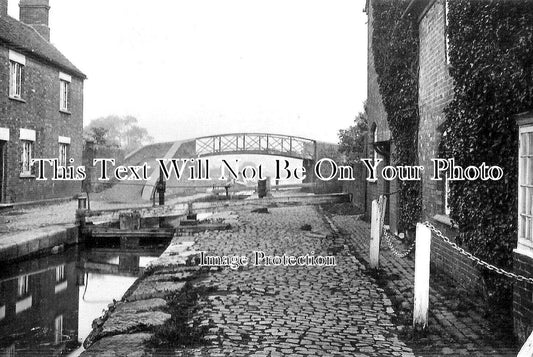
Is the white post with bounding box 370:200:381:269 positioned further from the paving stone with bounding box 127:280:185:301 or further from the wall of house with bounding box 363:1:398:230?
the wall of house with bounding box 363:1:398:230

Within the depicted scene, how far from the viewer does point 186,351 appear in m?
3.92

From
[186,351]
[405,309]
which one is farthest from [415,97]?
[186,351]

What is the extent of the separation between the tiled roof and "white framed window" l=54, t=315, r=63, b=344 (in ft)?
38.7

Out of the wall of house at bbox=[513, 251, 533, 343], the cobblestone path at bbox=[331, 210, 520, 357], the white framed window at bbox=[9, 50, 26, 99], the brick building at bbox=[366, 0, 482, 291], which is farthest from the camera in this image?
the white framed window at bbox=[9, 50, 26, 99]

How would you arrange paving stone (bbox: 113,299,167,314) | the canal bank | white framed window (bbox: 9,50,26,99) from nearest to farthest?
paving stone (bbox: 113,299,167,314) → the canal bank → white framed window (bbox: 9,50,26,99)

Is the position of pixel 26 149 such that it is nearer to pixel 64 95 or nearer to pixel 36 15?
pixel 64 95

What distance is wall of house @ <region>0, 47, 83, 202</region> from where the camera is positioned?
1569 centimetres

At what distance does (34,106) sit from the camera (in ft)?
57.0


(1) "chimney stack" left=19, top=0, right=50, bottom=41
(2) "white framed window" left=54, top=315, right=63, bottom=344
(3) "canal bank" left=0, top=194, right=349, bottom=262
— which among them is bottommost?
(2) "white framed window" left=54, top=315, right=63, bottom=344

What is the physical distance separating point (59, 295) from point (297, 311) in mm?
4369

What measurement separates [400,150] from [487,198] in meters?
4.89

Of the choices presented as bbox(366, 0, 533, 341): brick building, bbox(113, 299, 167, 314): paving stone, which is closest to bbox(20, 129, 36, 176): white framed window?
bbox(366, 0, 533, 341): brick building

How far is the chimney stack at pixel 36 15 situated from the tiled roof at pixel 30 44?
0.43 m

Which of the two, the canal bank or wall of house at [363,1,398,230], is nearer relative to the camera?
the canal bank
